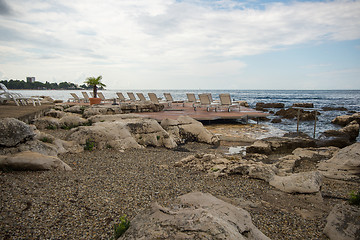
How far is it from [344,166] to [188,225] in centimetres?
451

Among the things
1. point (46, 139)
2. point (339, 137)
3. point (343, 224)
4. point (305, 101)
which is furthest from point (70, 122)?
point (305, 101)

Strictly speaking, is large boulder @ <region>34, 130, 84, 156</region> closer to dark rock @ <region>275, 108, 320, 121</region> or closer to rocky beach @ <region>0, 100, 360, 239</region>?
rocky beach @ <region>0, 100, 360, 239</region>

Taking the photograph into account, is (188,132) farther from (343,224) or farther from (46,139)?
(343,224)

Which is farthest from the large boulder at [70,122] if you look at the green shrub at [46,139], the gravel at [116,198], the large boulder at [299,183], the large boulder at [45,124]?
the large boulder at [299,183]

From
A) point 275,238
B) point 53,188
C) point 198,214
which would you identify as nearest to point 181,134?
point 53,188

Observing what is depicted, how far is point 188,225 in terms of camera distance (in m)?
1.66

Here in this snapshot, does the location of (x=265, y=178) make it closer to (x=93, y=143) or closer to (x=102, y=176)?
(x=102, y=176)

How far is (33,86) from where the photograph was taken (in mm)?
69375

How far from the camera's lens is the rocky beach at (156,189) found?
217cm

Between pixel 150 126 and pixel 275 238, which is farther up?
pixel 150 126

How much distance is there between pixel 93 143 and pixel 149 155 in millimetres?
1367

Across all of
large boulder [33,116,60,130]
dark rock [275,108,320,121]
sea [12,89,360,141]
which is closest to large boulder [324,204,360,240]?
sea [12,89,360,141]

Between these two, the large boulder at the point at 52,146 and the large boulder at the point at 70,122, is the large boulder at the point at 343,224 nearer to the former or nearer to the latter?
the large boulder at the point at 52,146

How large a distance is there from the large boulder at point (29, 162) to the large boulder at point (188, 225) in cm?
259
